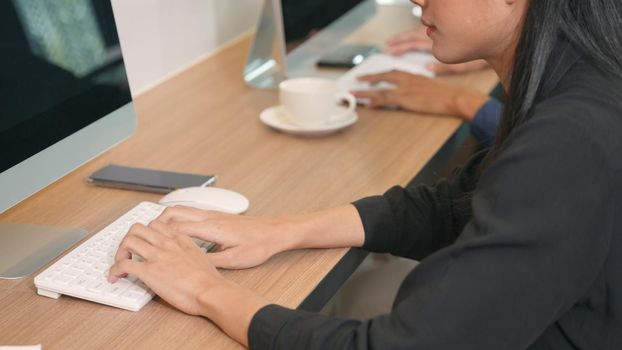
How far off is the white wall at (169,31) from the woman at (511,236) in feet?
2.30

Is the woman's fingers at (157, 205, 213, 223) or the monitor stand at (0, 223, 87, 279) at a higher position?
the woman's fingers at (157, 205, 213, 223)

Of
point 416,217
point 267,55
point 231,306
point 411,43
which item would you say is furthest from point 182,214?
point 411,43

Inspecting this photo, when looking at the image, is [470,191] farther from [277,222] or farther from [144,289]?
[144,289]

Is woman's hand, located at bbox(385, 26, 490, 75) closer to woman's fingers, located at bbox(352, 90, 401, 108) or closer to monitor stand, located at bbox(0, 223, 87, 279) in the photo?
woman's fingers, located at bbox(352, 90, 401, 108)

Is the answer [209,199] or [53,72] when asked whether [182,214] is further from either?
[53,72]

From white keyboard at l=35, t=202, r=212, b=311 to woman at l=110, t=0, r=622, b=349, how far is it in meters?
0.02

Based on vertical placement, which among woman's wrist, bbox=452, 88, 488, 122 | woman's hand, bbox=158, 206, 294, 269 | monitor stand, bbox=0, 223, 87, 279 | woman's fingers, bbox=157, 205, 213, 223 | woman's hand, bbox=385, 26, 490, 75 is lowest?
woman's hand, bbox=385, 26, 490, 75

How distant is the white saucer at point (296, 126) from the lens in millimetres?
1496

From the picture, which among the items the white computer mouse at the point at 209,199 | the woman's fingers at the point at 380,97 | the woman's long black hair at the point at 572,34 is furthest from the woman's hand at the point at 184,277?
the woman's fingers at the point at 380,97

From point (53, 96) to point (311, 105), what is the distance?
0.51m

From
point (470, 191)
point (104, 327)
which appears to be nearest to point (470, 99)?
point (470, 191)

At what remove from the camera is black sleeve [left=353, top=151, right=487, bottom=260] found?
1.17 metres

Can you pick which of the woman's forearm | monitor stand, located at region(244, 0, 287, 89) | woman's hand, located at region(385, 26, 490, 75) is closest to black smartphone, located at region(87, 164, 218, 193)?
the woman's forearm

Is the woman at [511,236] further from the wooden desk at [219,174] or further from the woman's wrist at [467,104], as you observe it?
the woman's wrist at [467,104]
